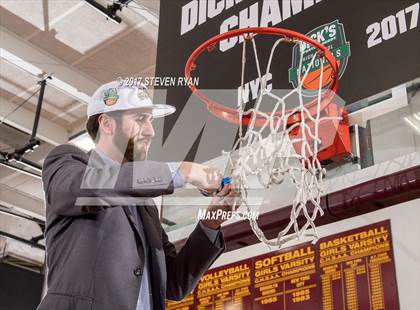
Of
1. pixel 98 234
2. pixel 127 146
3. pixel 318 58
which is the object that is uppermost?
pixel 318 58

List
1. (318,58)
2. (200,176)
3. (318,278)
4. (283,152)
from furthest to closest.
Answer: (318,278)
(318,58)
(283,152)
(200,176)

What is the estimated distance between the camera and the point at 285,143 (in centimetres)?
242

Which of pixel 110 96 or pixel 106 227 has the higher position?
pixel 110 96

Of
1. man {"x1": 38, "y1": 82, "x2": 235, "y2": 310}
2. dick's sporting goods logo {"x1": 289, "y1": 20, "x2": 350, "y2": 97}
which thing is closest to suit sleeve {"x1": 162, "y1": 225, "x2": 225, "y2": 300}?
man {"x1": 38, "y1": 82, "x2": 235, "y2": 310}

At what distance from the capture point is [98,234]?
5.25ft

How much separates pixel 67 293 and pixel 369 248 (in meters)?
1.89

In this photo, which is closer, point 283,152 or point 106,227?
point 106,227

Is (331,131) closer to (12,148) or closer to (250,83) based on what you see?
(250,83)

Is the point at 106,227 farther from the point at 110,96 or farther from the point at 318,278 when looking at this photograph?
the point at 318,278

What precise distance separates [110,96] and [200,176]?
42cm

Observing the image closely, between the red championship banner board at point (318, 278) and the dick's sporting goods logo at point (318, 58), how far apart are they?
79 cm

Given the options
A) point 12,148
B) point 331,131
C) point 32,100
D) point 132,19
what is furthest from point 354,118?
point 12,148

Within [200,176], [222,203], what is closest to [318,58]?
[222,203]

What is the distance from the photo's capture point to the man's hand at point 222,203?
180cm
